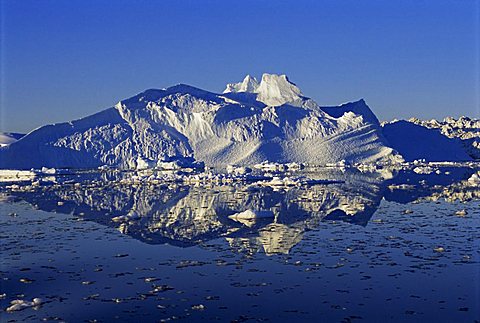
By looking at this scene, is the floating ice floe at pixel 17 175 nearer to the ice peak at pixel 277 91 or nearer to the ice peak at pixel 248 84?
the ice peak at pixel 277 91

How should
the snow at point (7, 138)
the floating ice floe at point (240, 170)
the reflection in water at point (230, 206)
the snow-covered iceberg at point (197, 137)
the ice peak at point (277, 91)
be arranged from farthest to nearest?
the ice peak at point (277, 91)
the snow at point (7, 138)
the snow-covered iceberg at point (197, 137)
the floating ice floe at point (240, 170)
the reflection in water at point (230, 206)

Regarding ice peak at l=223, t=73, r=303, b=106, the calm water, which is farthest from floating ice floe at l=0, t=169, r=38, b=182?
ice peak at l=223, t=73, r=303, b=106

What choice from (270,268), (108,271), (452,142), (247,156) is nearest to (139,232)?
(108,271)

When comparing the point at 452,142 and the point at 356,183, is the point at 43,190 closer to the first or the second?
the point at 356,183

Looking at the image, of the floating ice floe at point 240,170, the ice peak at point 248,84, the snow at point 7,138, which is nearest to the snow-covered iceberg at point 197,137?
the floating ice floe at point 240,170

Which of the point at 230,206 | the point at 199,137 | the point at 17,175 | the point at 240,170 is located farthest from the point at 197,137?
the point at 230,206

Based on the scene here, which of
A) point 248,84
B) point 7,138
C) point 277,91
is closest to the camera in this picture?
point 7,138

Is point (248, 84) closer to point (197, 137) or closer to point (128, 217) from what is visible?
point (197, 137)
